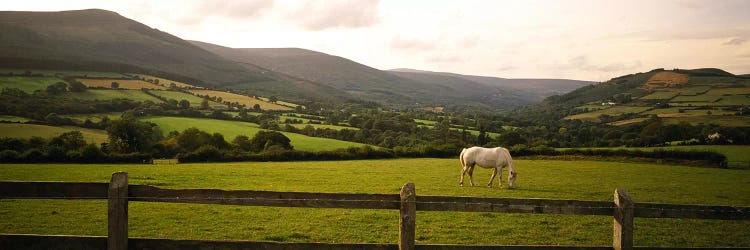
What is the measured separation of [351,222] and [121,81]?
129988mm

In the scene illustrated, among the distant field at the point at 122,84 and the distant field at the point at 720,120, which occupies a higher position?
the distant field at the point at 122,84

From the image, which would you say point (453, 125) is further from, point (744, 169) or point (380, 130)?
point (744, 169)

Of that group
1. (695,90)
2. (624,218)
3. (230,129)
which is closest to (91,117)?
(230,129)

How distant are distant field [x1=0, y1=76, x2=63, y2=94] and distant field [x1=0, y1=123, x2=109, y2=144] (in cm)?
3852

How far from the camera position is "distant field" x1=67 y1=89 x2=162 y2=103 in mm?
96056

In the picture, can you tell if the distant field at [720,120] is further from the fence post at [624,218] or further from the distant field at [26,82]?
the distant field at [26,82]

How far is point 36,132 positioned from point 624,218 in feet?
236

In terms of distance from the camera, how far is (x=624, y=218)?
6363 mm

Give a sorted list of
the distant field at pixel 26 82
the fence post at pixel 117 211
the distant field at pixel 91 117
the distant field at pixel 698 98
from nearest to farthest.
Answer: the fence post at pixel 117 211 < the distant field at pixel 91 117 < the distant field at pixel 26 82 < the distant field at pixel 698 98

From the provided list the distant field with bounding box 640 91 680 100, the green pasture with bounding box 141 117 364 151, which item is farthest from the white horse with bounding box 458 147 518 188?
the distant field with bounding box 640 91 680 100

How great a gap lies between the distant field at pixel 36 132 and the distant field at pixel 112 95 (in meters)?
32.3

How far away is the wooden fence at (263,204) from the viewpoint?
5.70m

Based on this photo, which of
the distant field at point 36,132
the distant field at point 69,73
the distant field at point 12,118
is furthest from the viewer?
the distant field at point 69,73

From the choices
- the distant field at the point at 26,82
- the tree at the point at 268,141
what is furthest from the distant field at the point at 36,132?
the distant field at the point at 26,82
